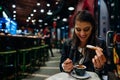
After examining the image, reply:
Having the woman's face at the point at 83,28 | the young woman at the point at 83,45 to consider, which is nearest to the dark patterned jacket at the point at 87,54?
the young woman at the point at 83,45

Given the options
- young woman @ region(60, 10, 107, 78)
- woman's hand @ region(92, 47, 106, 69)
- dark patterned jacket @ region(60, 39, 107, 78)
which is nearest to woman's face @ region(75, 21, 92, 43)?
young woman @ region(60, 10, 107, 78)

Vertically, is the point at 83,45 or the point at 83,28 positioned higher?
the point at 83,28

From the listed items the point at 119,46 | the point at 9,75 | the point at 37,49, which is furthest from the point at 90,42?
the point at 37,49

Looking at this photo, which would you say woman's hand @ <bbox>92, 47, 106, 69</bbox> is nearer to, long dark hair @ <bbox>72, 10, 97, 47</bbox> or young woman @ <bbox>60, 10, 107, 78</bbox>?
young woman @ <bbox>60, 10, 107, 78</bbox>

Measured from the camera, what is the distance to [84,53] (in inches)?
85.7

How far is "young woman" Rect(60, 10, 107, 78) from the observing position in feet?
6.44

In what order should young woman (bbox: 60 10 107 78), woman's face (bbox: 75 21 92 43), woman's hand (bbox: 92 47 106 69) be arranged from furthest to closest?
1. woman's face (bbox: 75 21 92 43)
2. young woman (bbox: 60 10 107 78)
3. woman's hand (bbox: 92 47 106 69)

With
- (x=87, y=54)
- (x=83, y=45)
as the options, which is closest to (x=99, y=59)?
(x=87, y=54)

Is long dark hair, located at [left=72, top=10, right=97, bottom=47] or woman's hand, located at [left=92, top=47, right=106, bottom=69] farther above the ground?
long dark hair, located at [left=72, top=10, right=97, bottom=47]

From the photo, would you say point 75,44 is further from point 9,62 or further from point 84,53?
point 9,62

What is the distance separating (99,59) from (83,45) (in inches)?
18.2

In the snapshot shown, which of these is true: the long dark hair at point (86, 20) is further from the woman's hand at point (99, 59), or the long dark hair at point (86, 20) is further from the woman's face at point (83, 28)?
the woman's hand at point (99, 59)

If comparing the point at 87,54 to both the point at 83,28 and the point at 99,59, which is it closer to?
the point at 83,28

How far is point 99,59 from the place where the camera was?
1803 mm
